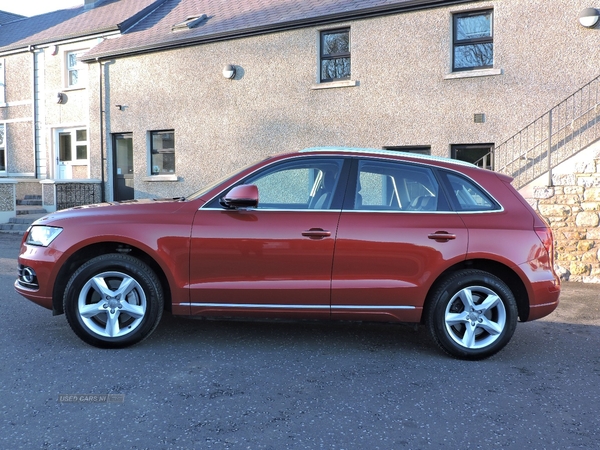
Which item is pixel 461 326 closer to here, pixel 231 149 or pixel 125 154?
pixel 231 149

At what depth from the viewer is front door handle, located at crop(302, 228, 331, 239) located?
4.76m

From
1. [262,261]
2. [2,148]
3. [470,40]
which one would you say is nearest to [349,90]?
[470,40]

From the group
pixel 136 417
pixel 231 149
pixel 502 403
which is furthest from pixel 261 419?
pixel 231 149

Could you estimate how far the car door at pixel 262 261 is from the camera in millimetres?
4762

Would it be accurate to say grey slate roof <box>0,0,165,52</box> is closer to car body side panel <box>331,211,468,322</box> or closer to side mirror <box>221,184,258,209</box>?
side mirror <box>221,184,258,209</box>

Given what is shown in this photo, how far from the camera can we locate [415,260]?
188 inches

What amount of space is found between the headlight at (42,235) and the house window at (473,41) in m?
9.25

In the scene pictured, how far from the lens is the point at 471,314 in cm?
481

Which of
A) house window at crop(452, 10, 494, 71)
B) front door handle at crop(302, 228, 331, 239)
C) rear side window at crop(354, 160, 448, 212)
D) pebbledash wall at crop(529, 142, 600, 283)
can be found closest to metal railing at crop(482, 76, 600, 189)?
pebbledash wall at crop(529, 142, 600, 283)

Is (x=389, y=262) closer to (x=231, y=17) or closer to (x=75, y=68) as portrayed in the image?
(x=231, y=17)

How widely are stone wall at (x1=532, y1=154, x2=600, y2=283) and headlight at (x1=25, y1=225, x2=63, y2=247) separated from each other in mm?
7141

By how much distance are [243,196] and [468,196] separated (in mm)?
1889

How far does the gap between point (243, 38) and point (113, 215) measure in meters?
10.4

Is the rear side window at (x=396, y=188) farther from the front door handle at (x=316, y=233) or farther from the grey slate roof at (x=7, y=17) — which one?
the grey slate roof at (x=7, y=17)
